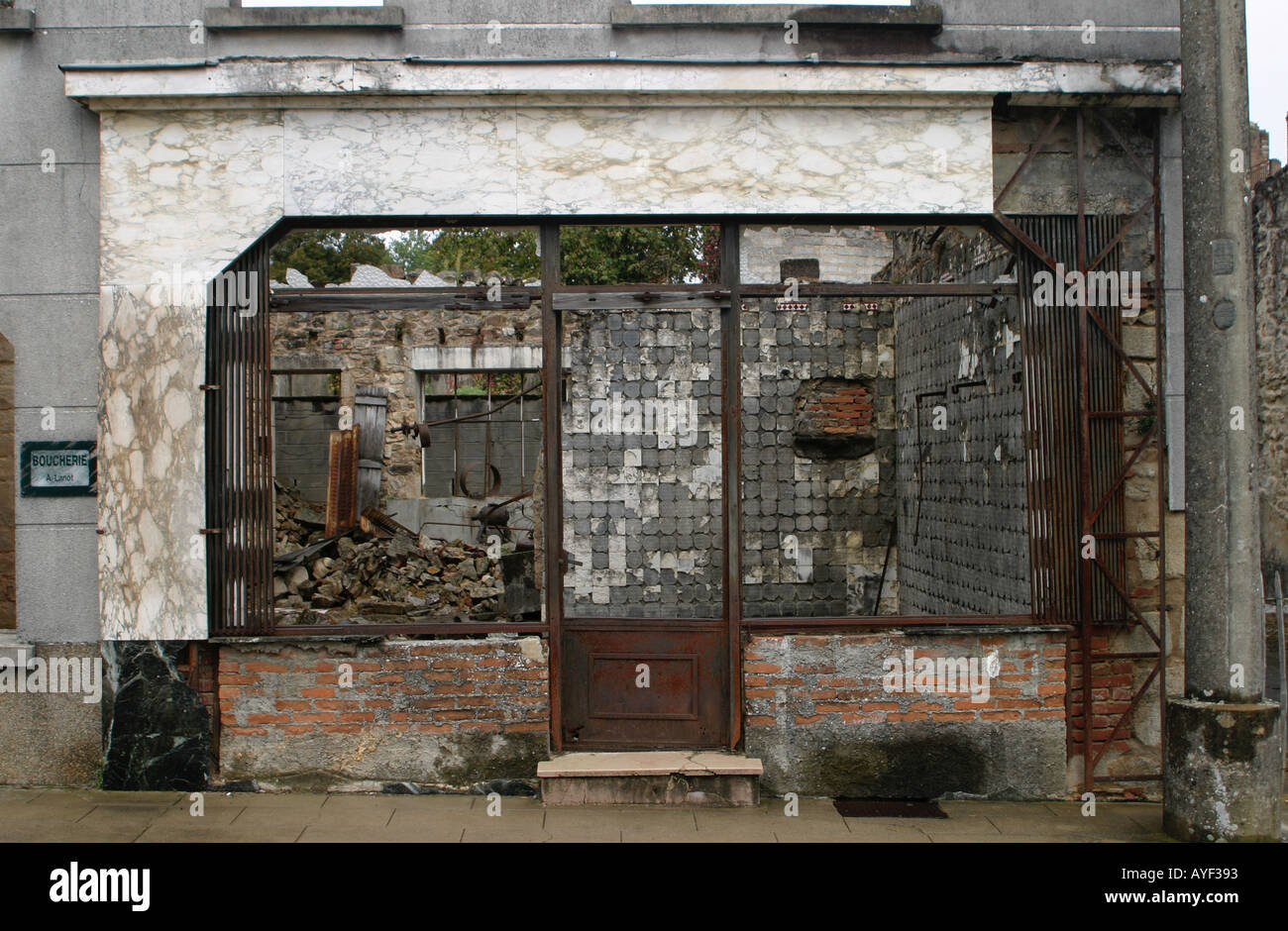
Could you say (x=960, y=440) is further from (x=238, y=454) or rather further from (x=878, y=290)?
(x=238, y=454)

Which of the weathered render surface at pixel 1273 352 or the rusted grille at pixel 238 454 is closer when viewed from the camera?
the rusted grille at pixel 238 454

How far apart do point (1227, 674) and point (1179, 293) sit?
2240mm

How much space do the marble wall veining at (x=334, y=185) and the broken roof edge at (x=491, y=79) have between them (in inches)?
4.2

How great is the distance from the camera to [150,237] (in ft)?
18.7

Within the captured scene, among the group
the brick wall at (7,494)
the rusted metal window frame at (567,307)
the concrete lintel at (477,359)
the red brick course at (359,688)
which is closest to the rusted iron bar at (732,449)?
the rusted metal window frame at (567,307)

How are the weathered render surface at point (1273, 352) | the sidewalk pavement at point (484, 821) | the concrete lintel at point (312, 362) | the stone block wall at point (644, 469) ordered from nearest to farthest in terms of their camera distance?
1. the sidewalk pavement at point (484, 821)
2. the stone block wall at point (644, 469)
3. the weathered render surface at point (1273, 352)
4. the concrete lintel at point (312, 362)

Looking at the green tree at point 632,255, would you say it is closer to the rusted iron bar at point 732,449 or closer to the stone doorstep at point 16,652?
the rusted iron bar at point 732,449

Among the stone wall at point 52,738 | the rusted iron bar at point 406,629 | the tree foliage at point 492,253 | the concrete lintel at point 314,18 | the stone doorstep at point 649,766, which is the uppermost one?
the tree foliage at point 492,253

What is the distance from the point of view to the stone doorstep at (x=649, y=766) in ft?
18.3

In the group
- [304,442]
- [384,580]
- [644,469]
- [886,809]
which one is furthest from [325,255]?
[886,809]

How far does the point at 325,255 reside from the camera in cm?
3098

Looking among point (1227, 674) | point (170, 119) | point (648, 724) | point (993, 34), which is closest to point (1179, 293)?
point (993, 34)

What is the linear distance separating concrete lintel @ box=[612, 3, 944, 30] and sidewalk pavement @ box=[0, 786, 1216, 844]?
14.3 ft

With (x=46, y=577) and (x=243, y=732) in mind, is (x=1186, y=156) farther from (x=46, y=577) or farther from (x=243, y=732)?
(x=46, y=577)
